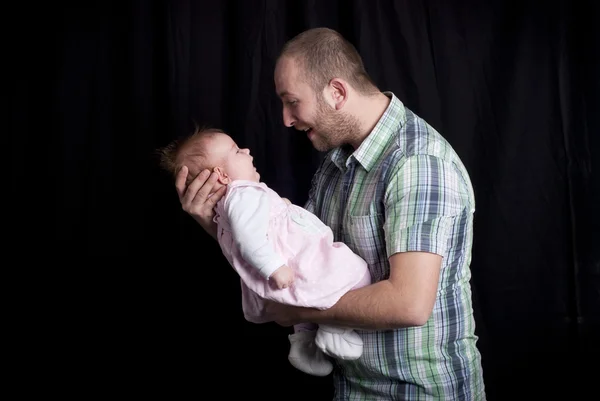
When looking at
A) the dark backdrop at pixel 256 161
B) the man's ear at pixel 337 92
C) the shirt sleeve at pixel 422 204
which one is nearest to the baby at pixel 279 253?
the shirt sleeve at pixel 422 204

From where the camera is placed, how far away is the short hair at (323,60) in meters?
1.50

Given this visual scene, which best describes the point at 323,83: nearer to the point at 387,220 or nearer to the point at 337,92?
the point at 337,92

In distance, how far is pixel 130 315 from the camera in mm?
2145

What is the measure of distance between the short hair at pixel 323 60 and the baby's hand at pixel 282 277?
46 cm

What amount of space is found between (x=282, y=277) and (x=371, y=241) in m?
0.23

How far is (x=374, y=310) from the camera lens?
1.26 m

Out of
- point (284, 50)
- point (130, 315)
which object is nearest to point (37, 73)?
point (130, 315)

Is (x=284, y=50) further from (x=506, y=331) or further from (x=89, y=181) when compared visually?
(x=506, y=331)

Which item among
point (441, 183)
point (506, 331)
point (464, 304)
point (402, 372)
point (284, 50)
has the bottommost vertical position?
point (506, 331)

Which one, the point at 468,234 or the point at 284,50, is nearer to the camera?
the point at 468,234

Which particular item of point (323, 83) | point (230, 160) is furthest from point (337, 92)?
point (230, 160)

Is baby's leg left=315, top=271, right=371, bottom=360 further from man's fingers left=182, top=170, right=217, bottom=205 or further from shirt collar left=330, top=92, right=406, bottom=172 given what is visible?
man's fingers left=182, top=170, right=217, bottom=205

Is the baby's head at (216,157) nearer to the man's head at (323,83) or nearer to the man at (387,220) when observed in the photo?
the man at (387,220)

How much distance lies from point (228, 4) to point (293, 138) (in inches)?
19.8
